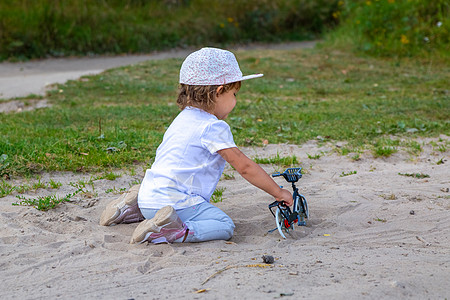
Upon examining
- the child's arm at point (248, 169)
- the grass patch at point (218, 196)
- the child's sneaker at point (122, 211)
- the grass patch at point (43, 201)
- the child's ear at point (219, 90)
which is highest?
the child's ear at point (219, 90)

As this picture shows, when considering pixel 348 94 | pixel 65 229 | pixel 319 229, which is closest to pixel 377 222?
pixel 319 229

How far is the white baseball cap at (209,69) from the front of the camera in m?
3.51

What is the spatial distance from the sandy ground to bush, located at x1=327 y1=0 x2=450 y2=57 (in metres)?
9.58

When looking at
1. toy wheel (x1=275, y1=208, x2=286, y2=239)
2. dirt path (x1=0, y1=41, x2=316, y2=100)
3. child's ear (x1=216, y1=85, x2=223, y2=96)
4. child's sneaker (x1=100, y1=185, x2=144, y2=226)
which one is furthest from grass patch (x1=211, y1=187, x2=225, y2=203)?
dirt path (x1=0, y1=41, x2=316, y2=100)

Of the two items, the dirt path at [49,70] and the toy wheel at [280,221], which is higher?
the toy wheel at [280,221]

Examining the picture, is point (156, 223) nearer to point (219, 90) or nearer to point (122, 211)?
point (122, 211)

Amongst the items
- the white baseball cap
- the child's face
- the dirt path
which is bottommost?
the dirt path

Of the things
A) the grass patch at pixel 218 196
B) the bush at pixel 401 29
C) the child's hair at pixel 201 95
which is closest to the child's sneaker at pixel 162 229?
the child's hair at pixel 201 95

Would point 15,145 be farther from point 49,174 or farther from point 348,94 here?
point 348,94

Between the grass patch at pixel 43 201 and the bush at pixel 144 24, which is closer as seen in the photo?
the grass patch at pixel 43 201

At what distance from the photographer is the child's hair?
3.55 m

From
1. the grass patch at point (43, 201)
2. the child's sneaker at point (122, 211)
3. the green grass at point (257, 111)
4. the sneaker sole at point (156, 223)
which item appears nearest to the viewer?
the sneaker sole at point (156, 223)

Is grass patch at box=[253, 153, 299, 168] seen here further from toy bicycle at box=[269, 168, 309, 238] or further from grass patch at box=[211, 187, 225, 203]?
toy bicycle at box=[269, 168, 309, 238]

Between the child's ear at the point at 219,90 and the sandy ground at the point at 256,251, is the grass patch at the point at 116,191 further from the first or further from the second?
the child's ear at the point at 219,90
